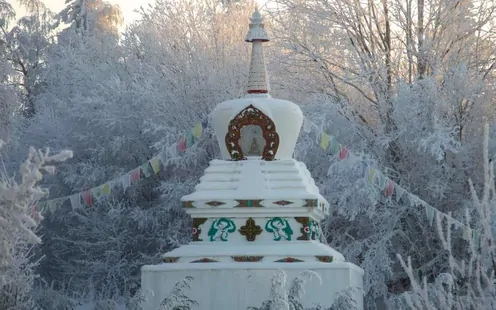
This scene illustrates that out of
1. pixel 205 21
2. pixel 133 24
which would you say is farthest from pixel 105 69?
pixel 205 21

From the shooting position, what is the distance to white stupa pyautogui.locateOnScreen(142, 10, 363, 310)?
9.32 metres

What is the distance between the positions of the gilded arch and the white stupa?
0.01 meters

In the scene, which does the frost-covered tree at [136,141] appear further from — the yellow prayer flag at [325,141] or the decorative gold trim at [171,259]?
the decorative gold trim at [171,259]

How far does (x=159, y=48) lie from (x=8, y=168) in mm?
3937

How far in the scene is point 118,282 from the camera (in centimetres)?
1706

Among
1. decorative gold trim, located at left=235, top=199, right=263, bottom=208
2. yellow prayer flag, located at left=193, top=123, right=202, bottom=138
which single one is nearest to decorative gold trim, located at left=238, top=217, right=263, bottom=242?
decorative gold trim, located at left=235, top=199, right=263, bottom=208

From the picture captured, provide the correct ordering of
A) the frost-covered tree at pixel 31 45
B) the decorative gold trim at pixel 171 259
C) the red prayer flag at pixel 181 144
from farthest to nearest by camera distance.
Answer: the frost-covered tree at pixel 31 45
the red prayer flag at pixel 181 144
the decorative gold trim at pixel 171 259

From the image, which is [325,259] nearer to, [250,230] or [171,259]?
[250,230]

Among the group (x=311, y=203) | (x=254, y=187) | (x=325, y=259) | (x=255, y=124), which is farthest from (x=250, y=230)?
(x=255, y=124)

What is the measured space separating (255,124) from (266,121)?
13 cm

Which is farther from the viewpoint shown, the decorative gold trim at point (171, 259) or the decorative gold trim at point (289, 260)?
the decorative gold trim at point (171, 259)

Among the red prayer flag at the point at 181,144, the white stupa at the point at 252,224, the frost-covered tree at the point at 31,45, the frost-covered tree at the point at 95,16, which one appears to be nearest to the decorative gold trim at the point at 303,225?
the white stupa at the point at 252,224

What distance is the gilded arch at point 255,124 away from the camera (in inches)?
407

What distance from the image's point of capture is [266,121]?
33.9ft
